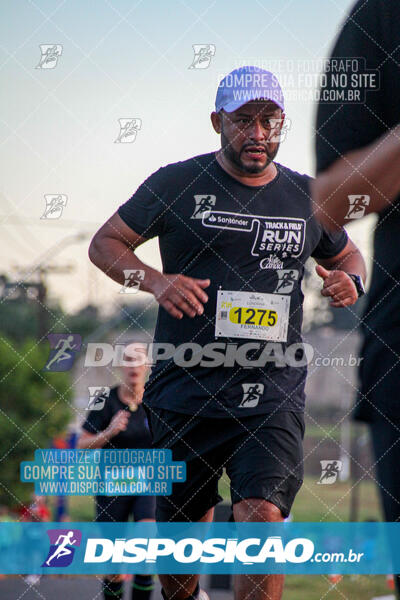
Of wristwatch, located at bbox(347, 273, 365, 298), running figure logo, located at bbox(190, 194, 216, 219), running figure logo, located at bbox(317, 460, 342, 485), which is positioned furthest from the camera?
running figure logo, located at bbox(317, 460, 342, 485)

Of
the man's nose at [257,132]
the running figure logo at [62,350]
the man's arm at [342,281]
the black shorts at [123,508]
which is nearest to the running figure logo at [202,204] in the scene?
the man's nose at [257,132]

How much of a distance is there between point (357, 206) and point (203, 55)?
7.78 feet

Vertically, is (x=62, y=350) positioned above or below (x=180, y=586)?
above

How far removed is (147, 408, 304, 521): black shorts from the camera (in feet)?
10.1

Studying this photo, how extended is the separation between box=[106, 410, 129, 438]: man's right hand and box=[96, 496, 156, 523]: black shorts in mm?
368

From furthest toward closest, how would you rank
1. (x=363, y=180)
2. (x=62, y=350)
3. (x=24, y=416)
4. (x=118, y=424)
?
1. (x=24, y=416)
2. (x=118, y=424)
3. (x=62, y=350)
4. (x=363, y=180)

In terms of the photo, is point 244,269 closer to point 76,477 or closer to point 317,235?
point 317,235

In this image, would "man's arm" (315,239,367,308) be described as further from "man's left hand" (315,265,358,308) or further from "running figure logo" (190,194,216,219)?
"running figure logo" (190,194,216,219)

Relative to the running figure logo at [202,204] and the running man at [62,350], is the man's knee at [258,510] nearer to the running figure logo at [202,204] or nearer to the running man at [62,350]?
the running figure logo at [202,204]

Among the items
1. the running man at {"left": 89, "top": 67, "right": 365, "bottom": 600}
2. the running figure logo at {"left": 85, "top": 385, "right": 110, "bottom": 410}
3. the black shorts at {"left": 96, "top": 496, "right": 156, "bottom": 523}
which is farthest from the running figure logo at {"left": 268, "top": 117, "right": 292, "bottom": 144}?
the black shorts at {"left": 96, "top": 496, "right": 156, "bottom": 523}

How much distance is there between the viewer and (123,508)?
489cm

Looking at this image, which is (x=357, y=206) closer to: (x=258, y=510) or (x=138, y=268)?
(x=258, y=510)

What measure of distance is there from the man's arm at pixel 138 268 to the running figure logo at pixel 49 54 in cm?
91

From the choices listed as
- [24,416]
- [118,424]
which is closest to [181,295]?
[118,424]
